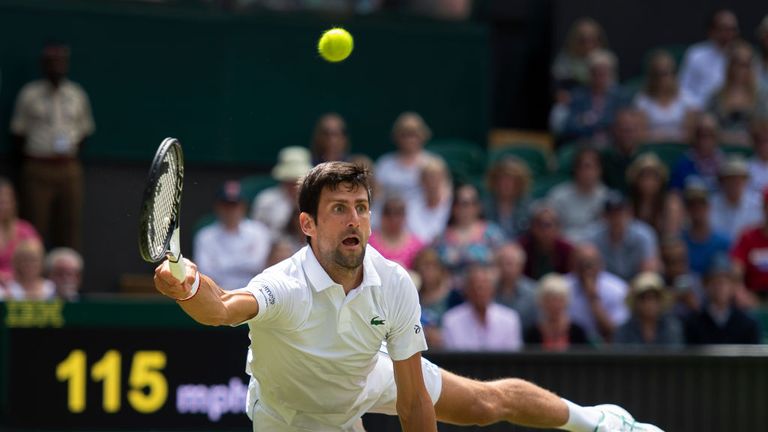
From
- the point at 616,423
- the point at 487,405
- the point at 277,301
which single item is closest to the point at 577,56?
the point at 616,423

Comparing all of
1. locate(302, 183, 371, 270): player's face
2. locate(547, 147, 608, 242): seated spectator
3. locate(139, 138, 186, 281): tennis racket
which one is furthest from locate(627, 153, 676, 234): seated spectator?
locate(139, 138, 186, 281): tennis racket

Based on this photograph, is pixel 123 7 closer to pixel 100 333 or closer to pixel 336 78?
pixel 336 78

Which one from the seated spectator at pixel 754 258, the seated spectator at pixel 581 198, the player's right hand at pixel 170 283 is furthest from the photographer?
the seated spectator at pixel 581 198

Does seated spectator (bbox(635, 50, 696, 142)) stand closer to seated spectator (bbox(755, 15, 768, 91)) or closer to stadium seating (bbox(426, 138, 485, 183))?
seated spectator (bbox(755, 15, 768, 91))

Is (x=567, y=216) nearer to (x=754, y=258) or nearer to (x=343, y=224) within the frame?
(x=754, y=258)

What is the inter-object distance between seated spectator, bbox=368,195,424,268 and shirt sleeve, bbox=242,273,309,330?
4.87m

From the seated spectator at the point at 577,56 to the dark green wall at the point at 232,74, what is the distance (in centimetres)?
93

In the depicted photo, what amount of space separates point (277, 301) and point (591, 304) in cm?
Result: 539

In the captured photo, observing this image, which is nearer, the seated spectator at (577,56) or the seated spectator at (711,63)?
the seated spectator at (577,56)

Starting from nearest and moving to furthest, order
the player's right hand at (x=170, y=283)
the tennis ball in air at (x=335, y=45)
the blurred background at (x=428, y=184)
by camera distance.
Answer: the player's right hand at (x=170, y=283) < the tennis ball in air at (x=335, y=45) < the blurred background at (x=428, y=184)

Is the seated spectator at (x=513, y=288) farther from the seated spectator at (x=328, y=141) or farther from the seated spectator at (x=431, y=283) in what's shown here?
the seated spectator at (x=328, y=141)

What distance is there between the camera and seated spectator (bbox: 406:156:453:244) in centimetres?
1114

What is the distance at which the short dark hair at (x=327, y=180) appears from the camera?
567 cm

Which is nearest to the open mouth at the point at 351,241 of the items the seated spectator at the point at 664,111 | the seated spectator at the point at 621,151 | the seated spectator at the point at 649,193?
the seated spectator at the point at 649,193
